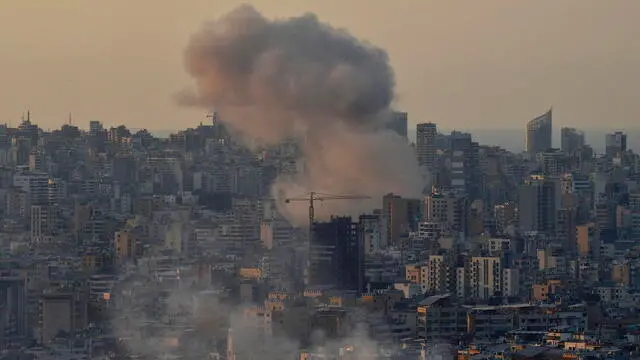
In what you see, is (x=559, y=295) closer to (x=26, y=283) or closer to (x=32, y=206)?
(x=26, y=283)

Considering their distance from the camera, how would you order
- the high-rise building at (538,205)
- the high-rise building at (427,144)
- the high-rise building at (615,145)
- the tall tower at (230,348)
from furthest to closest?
the high-rise building at (615,145), the high-rise building at (427,144), the high-rise building at (538,205), the tall tower at (230,348)

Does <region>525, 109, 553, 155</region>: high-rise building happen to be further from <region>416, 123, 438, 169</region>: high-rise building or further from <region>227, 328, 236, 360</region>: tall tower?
<region>227, 328, 236, 360</region>: tall tower

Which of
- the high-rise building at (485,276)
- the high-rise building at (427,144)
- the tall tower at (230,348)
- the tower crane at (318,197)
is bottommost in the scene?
the tall tower at (230,348)

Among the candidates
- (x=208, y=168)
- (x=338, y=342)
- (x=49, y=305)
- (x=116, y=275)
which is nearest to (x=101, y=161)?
(x=208, y=168)

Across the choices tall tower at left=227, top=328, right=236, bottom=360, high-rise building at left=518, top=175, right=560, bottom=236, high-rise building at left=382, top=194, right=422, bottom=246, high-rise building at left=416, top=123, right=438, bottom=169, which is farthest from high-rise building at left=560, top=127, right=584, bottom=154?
tall tower at left=227, top=328, right=236, bottom=360

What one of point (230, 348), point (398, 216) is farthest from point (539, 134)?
point (230, 348)

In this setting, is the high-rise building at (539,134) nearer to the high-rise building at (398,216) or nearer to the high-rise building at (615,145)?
the high-rise building at (615,145)

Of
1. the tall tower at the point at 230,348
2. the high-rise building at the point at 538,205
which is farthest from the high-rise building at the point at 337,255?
the high-rise building at the point at 538,205

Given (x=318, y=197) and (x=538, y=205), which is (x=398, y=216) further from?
(x=538, y=205)
